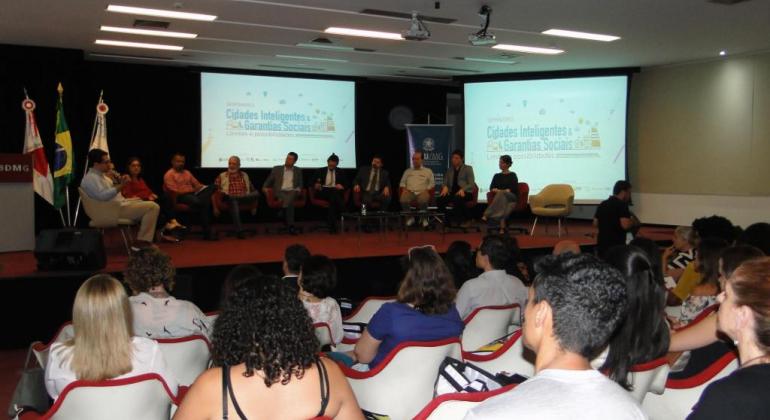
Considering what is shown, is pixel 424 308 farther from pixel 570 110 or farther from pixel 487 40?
pixel 570 110

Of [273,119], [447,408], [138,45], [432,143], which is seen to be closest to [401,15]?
[138,45]

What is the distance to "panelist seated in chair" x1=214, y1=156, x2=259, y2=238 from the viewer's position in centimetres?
1040

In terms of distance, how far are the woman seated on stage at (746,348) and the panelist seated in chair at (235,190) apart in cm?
899

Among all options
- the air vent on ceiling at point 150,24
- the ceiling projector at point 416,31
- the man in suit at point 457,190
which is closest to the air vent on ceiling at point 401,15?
the ceiling projector at point 416,31

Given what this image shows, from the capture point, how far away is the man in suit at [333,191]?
1107cm

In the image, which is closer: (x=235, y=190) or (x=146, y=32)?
(x=146, y=32)

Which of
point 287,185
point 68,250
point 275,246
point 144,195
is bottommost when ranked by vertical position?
point 275,246

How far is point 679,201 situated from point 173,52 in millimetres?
8933

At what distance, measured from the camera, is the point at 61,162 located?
375 inches

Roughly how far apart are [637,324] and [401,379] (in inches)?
36.7

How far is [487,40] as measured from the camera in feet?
26.6

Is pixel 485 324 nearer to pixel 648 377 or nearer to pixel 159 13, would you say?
pixel 648 377

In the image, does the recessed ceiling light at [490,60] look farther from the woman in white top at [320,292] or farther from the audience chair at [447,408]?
the audience chair at [447,408]

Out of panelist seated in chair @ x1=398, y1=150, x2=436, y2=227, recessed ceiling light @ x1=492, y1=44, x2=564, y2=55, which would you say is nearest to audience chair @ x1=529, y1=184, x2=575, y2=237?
panelist seated in chair @ x1=398, y1=150, x2=436, y2=227
